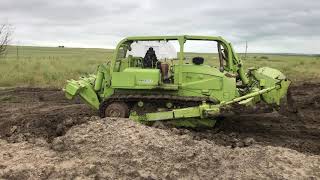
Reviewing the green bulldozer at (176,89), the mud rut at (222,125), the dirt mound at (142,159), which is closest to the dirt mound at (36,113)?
the mud rut at (222,125)

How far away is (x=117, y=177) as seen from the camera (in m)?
7.19

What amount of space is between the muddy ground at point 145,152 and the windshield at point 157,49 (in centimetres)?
195

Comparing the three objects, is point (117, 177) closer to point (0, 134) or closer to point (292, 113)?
point (0, 134)

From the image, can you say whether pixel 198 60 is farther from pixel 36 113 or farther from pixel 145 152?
pixel 36 113

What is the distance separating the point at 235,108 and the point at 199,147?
8.61ft

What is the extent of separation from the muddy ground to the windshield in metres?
1.95

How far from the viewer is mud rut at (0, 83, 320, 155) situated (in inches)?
401

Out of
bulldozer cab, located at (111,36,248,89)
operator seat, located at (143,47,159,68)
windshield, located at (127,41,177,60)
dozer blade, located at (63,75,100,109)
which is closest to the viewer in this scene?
bulldozer cab, located at (111,36,248,89)

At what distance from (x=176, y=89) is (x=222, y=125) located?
1597 millimetres

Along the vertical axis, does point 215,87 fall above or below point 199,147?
above

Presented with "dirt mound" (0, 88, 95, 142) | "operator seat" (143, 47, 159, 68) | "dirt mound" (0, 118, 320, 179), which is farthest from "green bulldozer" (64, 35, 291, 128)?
"dirt mound" (0, 118, 320, 179)

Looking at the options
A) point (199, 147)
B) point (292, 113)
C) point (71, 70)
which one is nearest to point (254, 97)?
point (292, 113)

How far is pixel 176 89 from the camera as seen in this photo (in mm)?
11172

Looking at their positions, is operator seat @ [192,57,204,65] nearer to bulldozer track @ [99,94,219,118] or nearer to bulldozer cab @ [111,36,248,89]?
bulldozer cab @ [111,36,248,89]
